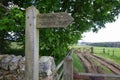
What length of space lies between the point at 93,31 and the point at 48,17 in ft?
28.2

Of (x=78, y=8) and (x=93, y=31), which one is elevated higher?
(x=78, y=8)

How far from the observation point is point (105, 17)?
1147 centimetres

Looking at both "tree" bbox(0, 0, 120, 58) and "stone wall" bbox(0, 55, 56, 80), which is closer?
"stone wall" bbox(0, 55, 56, 80)

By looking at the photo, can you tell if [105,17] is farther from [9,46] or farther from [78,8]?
[9,46]

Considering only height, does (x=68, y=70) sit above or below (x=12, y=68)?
above

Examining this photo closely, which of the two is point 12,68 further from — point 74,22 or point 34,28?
point 74,22

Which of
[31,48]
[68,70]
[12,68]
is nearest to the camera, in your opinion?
[31,48]

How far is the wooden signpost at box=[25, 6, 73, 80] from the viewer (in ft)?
15.2

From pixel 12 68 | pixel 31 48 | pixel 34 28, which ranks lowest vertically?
pixel 12 68

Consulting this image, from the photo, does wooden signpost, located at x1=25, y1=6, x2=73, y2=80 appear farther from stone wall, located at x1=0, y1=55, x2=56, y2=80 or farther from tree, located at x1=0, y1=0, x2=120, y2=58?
tree, located at x1=0, y1=0, x2=120, y2=58

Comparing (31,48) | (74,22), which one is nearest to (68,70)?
(31,48)

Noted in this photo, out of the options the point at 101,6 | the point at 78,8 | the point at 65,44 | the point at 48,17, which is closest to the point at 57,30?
the point at 65,44

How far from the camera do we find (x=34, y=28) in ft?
15.3

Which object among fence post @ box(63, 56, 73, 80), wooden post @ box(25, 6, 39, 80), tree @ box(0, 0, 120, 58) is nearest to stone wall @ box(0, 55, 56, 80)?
fence post @ box(63, 56, 73, 80)
